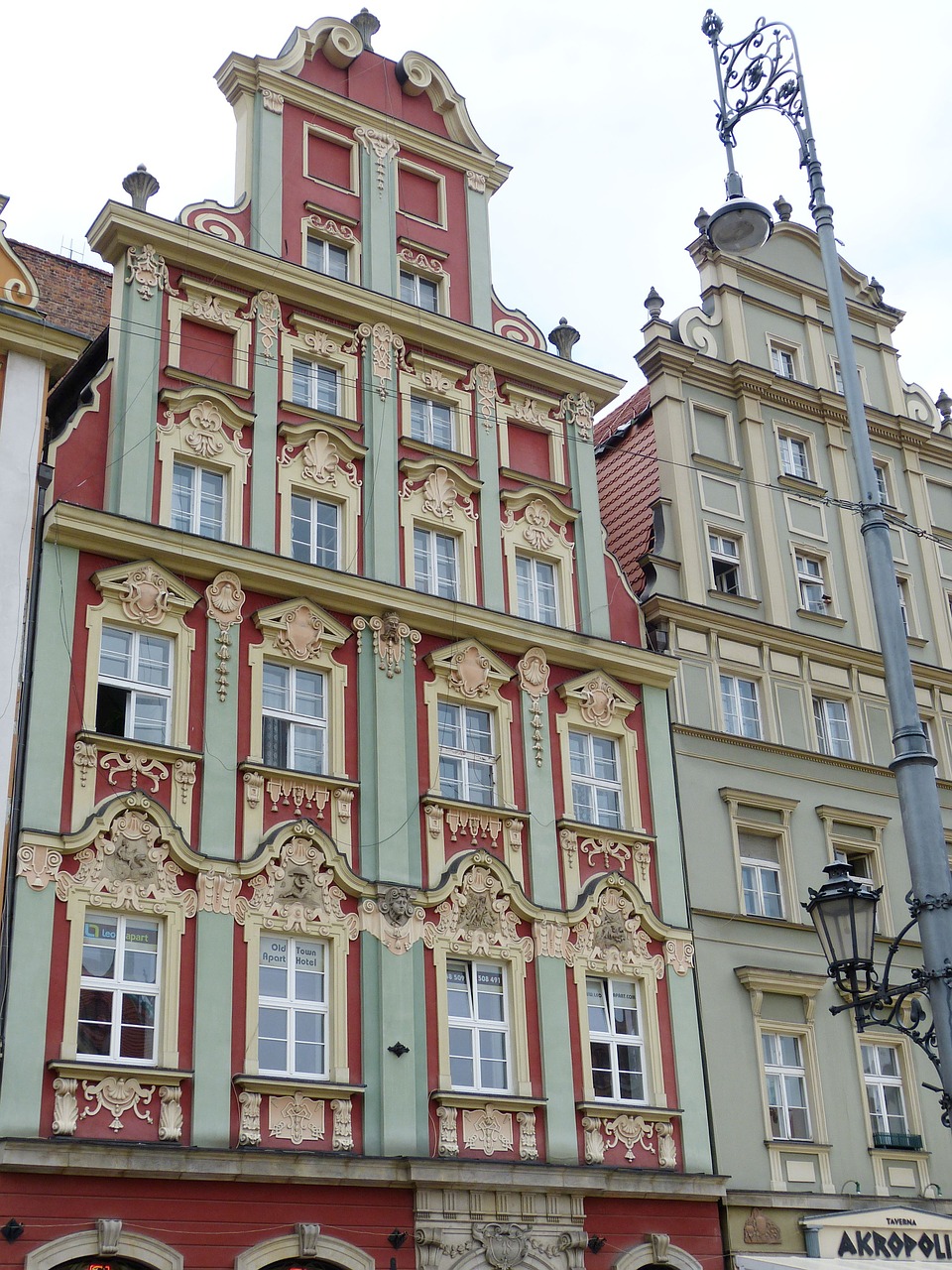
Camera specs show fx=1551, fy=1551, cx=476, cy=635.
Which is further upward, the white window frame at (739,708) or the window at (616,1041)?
the white window frame at (739,708)

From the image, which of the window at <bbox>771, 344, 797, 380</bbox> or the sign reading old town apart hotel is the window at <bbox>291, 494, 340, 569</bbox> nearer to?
the window at <bbox>771, 344, 797, 380</bbox>

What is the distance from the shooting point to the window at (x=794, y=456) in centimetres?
2828

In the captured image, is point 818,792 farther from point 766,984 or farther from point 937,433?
point 937,433

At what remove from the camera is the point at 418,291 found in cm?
2494

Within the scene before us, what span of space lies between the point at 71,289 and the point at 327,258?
15.1ft

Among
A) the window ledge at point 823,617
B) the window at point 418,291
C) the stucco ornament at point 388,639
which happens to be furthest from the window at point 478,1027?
the window at point 418,291

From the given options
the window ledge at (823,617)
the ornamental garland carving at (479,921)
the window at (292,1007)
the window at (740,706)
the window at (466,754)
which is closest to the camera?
the window at (292,1007)

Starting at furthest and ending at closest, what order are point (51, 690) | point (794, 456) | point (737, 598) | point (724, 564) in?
1. point (794, 456)
2. point (724, 564)
3. point (737, 598)
4. point (51, 690)

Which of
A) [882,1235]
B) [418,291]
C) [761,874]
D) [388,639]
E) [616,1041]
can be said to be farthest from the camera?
[418,291]

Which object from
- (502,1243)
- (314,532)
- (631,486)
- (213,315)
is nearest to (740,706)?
(631,486)

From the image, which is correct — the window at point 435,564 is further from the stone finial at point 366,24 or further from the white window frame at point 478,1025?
the stone finial at point 366,24

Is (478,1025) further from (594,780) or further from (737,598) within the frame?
(737,598)

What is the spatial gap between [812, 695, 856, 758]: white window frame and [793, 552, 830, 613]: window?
1.66 metres

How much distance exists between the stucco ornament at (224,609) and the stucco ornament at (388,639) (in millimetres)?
1805
